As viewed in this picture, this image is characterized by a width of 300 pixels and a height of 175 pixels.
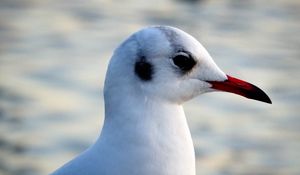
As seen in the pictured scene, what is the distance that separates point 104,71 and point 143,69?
495 cm

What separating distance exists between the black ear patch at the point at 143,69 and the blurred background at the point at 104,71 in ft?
11.6

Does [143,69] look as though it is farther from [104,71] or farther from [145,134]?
[104,71]

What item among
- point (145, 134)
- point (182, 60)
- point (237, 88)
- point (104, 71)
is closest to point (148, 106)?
point (145, 134)

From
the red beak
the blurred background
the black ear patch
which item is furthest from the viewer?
the blurred background

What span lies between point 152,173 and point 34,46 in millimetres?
6013

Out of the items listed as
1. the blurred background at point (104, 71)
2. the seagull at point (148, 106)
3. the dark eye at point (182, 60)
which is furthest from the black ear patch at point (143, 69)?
the blurred background at point (104, 71)

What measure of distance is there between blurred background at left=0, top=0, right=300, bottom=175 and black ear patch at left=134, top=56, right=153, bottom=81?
139 inches

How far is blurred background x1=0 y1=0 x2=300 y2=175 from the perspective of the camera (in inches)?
311

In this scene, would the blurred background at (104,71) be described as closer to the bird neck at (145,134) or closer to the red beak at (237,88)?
the red beak at (237,88)

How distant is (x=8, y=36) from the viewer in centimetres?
1035

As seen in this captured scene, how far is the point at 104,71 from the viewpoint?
895 cm

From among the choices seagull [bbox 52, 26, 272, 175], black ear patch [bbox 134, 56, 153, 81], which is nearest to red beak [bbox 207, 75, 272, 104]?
seagull [bbox 52, 26, 272, 175]

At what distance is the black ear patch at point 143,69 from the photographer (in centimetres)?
401

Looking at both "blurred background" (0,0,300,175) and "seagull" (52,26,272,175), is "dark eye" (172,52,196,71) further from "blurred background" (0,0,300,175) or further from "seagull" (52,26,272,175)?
"blurred background" (0,0,300,175)
